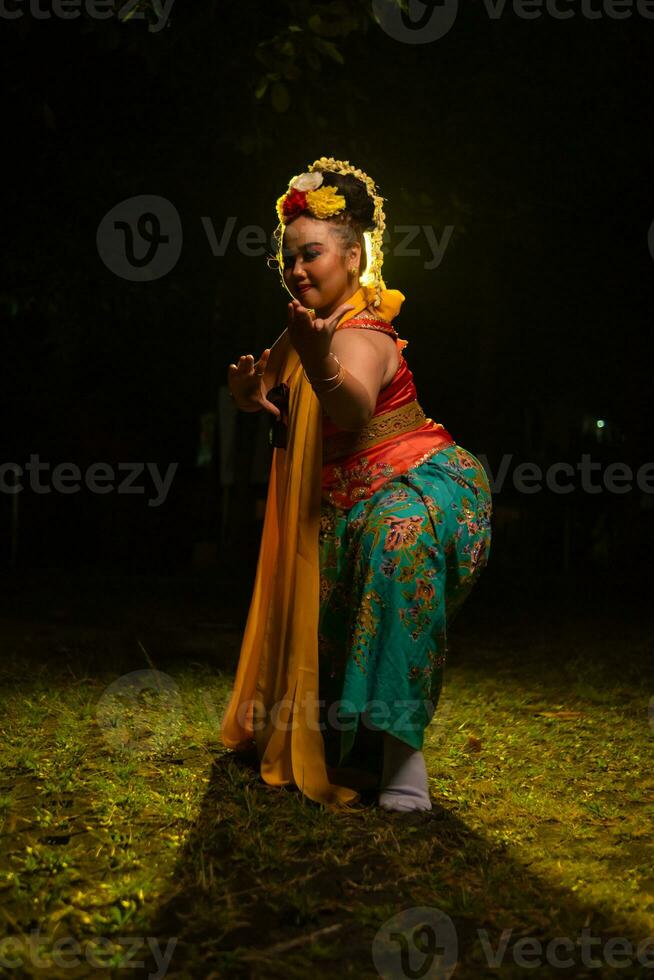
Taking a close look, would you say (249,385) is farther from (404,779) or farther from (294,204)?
(404,779)

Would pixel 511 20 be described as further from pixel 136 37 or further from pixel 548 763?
pixel 548 763

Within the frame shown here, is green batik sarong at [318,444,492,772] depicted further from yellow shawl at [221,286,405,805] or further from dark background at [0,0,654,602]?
dark background at [0,0,654,602]

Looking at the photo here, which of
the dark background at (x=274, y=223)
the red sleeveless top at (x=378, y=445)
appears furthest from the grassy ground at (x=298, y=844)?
the dark background at (x=274, y=223)

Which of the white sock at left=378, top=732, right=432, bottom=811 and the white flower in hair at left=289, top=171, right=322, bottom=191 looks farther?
the white flower in hair at left=289, top=171, right=322, bottom=191

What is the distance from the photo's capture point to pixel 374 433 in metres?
3.41

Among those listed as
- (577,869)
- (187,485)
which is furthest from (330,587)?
(187,485)

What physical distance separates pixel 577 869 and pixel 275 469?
165 centimetres

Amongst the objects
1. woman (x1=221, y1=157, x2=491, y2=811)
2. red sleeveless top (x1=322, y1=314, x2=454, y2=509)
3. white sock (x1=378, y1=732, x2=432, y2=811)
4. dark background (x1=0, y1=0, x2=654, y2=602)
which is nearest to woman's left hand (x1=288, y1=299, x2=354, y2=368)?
woman (x1=221, y1=157, x2=491, y2=811)

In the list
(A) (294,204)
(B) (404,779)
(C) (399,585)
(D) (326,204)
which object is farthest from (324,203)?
(B) (404,779)

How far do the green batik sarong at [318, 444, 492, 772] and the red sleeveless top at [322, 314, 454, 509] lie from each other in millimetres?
42

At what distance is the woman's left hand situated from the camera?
Answer: 9.45ft

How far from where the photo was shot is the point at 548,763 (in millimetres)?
4078

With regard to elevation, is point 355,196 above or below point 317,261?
above

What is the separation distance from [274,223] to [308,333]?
6829mm
